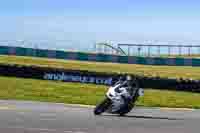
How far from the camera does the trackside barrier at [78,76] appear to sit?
24.9 meters

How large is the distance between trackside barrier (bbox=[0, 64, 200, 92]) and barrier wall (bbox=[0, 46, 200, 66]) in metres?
20.7

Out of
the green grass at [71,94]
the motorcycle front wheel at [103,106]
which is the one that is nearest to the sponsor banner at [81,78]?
the green grass at [71,94]

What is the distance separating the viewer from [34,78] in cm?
2675

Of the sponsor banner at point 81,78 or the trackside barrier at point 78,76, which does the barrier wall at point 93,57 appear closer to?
the trackside barrier at point 78,76

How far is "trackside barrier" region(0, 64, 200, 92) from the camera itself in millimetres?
24906

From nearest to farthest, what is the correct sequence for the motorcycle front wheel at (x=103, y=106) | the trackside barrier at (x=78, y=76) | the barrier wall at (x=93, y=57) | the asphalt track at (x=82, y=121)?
the asphalt track at (x=82, y=121) < the motorcycle front wheel at (x=103, y=106) < the trackside barrier at (x=78, y=76) < the barrier wall at (x=93, y=57)

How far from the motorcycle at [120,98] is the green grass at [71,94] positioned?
5.18 m

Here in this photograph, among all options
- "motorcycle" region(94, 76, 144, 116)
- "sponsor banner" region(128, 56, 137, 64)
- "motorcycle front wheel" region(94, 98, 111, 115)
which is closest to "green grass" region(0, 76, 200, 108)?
"motorcycle front wheel" region(94, 98, 111, 115)

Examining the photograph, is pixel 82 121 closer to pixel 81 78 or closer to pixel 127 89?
pixel 127 89

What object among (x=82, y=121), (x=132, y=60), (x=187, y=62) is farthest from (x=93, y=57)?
(x=82, y=121)

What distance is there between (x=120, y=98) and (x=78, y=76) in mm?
10636

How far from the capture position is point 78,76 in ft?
86.2

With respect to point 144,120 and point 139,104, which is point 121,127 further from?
point 139,104

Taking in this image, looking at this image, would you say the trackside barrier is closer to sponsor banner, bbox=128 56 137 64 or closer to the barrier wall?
the barrier wall
